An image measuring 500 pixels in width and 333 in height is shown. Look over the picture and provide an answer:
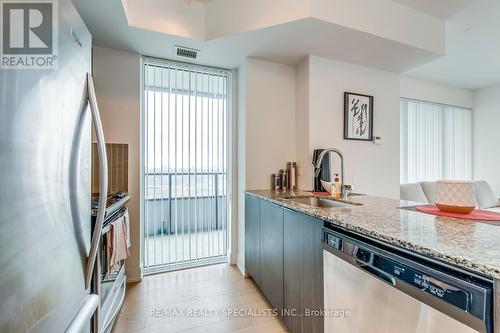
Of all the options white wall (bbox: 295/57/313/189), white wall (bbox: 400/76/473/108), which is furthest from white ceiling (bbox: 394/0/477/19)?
white wall (bbox: 400/76/473/108)

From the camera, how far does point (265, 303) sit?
78.5 inches

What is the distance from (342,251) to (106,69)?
2732 mm

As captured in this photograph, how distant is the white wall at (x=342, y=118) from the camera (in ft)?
8.22

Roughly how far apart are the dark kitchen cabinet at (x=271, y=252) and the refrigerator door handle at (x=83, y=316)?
1152 mm

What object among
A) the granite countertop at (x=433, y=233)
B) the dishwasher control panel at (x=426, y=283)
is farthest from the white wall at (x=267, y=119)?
the dishwasher control panel at (x=426, y=283)

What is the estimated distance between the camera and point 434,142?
4066mm

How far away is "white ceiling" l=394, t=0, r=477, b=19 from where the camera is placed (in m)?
2.08

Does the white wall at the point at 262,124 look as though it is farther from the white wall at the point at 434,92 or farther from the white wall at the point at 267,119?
the white wall at the point at 434,92

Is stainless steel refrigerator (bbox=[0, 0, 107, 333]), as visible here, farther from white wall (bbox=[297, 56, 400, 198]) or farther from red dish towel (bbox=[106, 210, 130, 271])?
white wall (bbox=[297, 56, 400, 198])

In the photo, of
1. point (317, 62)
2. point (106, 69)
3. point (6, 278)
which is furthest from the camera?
point (317, 62)

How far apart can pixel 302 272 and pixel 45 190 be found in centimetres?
131

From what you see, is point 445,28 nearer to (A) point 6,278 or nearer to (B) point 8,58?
(B) point 8,58

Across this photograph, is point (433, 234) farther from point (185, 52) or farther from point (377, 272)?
point (185, 52)

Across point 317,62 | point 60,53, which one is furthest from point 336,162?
point 60,53
